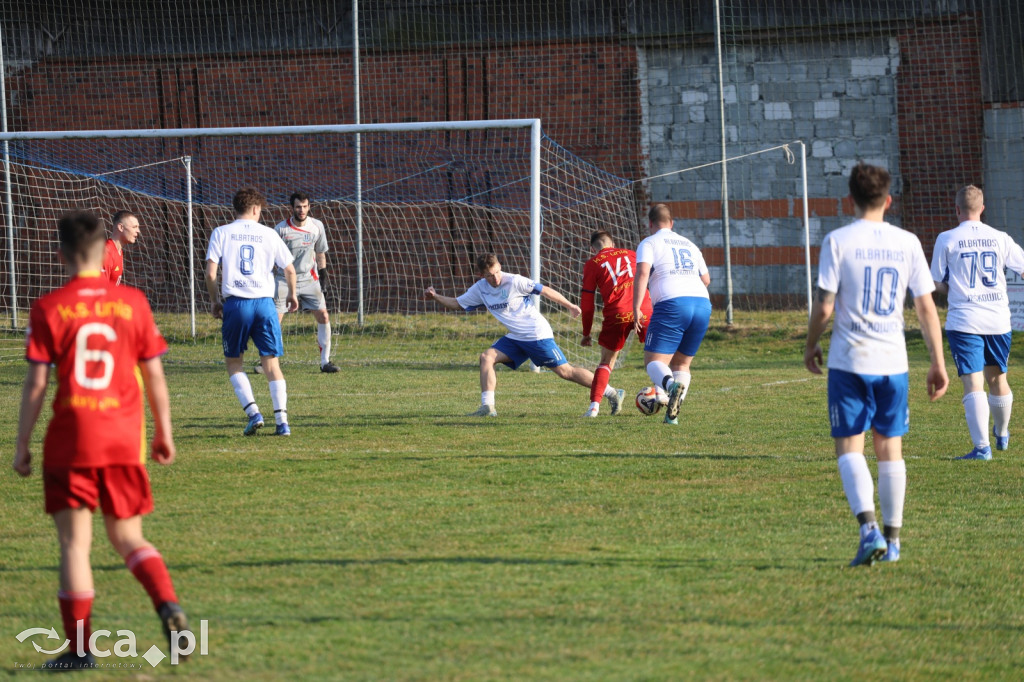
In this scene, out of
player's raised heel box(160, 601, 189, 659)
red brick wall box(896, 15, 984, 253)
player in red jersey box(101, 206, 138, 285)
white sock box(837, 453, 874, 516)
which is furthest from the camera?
red brick wall box(896, 15, 984, 253)

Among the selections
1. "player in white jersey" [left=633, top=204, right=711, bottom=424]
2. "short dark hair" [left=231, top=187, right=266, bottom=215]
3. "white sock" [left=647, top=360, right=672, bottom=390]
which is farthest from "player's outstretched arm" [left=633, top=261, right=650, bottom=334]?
"short dark hair" [left=231, top=187, right=266, bottom=215]

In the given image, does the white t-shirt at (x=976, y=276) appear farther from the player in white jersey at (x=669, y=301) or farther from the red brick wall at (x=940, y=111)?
the red brick wall at (x=940, y=111)

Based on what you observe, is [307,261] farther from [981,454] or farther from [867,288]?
[867,288]

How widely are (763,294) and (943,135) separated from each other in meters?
4.06

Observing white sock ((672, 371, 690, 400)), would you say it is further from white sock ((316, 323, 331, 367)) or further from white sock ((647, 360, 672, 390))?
white sock ((316, 323, 331, 367))

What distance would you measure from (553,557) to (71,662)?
7.41 ft

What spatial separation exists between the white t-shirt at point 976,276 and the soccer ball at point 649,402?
7.39ft

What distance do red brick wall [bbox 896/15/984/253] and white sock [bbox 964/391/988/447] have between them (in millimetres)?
12821

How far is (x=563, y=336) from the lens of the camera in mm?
17062

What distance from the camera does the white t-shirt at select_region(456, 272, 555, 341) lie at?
10.9m

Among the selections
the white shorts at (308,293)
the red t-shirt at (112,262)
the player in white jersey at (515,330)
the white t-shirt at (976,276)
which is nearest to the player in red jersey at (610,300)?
the player in white jersey at (515,330)

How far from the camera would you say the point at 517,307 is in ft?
36.0

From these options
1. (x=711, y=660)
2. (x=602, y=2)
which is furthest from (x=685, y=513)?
(x=602, y=2)

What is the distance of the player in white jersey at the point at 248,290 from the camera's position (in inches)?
369
